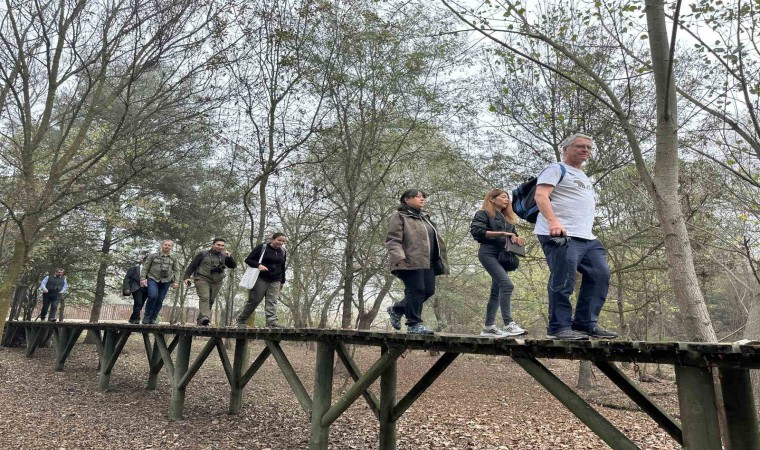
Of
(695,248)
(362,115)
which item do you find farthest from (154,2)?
(695,248)

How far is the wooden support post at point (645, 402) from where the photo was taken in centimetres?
348

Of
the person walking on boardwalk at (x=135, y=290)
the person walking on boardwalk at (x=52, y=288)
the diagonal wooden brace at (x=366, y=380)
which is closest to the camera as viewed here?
the diagonal wooden brace at (x=366, y=380)

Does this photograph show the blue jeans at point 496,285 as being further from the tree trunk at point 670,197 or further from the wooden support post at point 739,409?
the wooden support post at point 739,409

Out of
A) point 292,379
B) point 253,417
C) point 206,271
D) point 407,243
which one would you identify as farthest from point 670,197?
point 206,271

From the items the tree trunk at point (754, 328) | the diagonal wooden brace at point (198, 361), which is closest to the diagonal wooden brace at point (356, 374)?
the diagonal wooden brace at point (198, 361)

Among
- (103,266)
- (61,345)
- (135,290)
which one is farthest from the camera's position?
(103,266)

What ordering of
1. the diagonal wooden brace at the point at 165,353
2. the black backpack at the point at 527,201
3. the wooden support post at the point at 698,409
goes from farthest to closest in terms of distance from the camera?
the diagonal wooden brace at the point at 165,353, the black backpack at the point at 527,201, the wooden support post at the point at 698,409

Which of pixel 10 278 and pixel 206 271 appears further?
pixel 10 278

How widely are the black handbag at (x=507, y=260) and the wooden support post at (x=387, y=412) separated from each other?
1.67 meters

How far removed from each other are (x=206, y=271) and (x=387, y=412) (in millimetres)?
4479

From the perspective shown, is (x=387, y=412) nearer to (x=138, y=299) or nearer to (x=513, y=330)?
(x=513, y=330)

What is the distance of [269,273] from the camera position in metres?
7.70

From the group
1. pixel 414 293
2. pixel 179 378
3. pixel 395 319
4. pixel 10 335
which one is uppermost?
pixel 414 293

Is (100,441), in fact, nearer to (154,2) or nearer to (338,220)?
(154,2)
